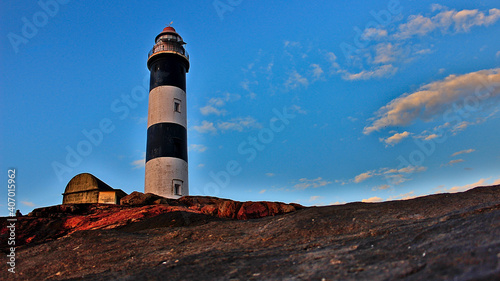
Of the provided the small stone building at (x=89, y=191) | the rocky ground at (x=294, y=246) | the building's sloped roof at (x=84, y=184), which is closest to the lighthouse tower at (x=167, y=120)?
the small stone building at (x=89, y=191)

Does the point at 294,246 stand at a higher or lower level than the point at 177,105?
lower

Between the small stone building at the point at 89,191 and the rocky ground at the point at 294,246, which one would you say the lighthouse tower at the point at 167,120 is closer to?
the small stone building at the point at 89,191

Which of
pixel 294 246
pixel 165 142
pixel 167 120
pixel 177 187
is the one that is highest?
pixel 167 120

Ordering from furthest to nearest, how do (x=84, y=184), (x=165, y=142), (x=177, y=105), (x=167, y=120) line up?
(x=177, y=105) < (x=167, y=120) < (x=165, y=142) < (x=84, y=184)

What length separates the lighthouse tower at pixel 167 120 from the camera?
2186 centimetres

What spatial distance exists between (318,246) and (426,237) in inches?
66.8

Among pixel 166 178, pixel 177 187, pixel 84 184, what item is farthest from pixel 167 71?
pixel 84 184

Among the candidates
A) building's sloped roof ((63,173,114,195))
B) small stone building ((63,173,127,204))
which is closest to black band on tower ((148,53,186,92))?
building's sloped roof ((63,173,114,195))

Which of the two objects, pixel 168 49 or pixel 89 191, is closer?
pixel 89 191

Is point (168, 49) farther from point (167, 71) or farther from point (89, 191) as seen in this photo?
point (89, 191)

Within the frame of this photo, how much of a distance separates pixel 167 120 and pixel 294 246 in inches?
730

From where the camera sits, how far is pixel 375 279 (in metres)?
3.44

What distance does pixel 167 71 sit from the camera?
24.6 m

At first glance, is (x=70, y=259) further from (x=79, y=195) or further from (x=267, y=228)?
(x=79, y=195)
